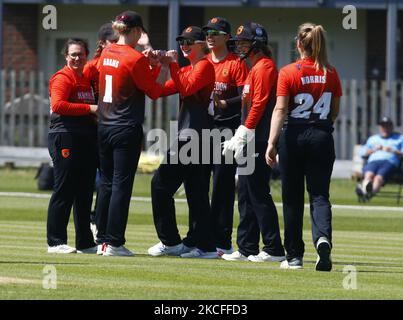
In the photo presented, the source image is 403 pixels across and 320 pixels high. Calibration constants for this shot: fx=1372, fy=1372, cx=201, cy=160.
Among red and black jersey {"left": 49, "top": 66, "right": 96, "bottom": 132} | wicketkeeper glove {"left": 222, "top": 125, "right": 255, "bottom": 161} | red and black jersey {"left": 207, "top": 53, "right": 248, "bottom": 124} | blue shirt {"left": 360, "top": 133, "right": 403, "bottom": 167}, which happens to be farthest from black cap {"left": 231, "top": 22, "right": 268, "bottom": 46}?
blue shirt {"left": 360, "top": 133, "right": 403, "bottom": 167}

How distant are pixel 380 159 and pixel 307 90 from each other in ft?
41.8

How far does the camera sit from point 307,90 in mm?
11383

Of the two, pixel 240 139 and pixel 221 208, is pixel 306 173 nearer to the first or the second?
pixel 240 139

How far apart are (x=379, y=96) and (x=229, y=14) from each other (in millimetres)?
5176

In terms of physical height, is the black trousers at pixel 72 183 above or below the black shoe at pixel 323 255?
above

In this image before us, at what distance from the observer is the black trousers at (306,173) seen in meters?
11.4

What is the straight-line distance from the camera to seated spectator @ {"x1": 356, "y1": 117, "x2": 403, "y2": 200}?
23.6 metres

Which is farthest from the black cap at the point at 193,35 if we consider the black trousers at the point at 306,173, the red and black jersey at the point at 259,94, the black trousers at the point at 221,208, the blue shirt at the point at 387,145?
the blue shirt at the point at 387,145

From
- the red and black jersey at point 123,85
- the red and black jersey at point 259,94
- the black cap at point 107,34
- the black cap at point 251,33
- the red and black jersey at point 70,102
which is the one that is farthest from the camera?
the black cap at point 107,34

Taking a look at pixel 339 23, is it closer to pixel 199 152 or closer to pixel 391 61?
pixel 391 61

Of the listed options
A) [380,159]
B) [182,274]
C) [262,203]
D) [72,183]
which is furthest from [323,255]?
[380,159]

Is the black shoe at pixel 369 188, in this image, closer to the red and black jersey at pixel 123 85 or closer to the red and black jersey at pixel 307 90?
the red and black jersey at pixel 123 85

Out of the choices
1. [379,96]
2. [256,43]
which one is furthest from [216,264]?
[379,96]

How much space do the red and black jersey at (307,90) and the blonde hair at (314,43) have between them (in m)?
0.05
